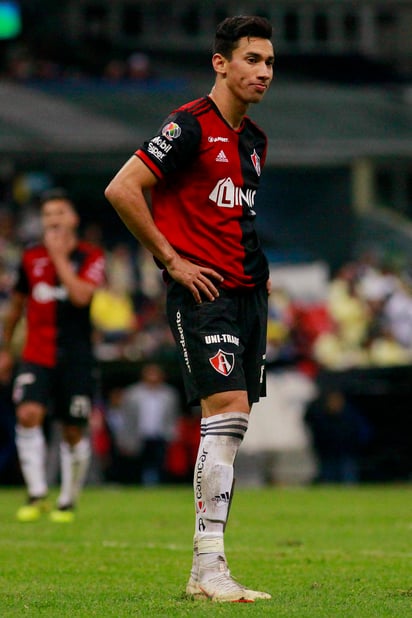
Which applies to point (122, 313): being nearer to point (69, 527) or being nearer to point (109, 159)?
point (109, 159)

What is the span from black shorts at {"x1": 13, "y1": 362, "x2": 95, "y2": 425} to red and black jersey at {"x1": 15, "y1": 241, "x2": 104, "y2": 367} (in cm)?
8

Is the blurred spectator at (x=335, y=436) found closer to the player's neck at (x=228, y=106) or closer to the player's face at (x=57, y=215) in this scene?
the player's face at (x=57, y=215)

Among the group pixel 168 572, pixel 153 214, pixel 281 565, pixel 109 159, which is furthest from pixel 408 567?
pixel 109 159

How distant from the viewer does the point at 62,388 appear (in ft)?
37.8

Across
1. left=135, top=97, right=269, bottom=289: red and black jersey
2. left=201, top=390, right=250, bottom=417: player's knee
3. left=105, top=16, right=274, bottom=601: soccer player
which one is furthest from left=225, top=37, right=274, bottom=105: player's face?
left=201, top=390, right=250, bottom=417: player's knee

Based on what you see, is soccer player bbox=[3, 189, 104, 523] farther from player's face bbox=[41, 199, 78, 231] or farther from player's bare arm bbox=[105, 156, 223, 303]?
player's bare arm bbox=[105, 156, 223, 303]

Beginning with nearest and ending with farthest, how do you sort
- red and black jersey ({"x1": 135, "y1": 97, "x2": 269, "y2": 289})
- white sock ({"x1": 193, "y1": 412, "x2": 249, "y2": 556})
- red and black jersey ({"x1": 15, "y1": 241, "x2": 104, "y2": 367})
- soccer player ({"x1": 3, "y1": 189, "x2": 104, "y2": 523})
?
1. white sock ({"x1": 193, "y1": 412, "x2": 249, "y2": 556})
2. red and black jersey ({"x1": 135, "y1": 97, "x2": 269, "y2": 289})
3. soccer player ({"x1": 3, "y1": 189, "x2": 104, "y2": 523})
4. red and black jersey ({"x1": 15, "y1": 241, "x2": 104, "y2": 367})

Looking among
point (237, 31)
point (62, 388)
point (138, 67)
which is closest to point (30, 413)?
point (62, 388)

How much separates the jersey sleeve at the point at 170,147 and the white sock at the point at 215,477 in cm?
114

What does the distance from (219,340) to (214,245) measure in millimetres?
456

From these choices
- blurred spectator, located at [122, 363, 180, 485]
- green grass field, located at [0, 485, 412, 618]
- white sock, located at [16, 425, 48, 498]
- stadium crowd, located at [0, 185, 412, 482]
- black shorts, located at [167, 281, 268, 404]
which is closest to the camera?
green grass field, located at [0, 485, 412, 618]

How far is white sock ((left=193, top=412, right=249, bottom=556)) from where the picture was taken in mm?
6168

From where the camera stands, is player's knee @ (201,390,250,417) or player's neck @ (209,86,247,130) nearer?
player's knee @ (201,390,250,417)

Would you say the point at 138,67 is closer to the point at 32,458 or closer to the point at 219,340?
the point at 32,458
